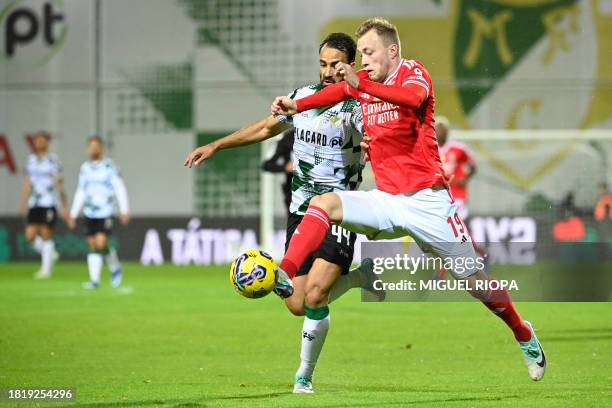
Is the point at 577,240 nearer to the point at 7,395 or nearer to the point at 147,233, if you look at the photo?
the point at 147,233

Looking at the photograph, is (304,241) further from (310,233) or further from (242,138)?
(242,138)

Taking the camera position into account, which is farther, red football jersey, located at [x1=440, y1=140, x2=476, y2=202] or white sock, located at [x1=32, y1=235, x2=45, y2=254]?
white sock, located at [x1=32, y1=235, x2=45, y2=254]

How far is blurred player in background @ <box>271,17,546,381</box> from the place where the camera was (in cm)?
771

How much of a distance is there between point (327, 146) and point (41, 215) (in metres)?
14.8

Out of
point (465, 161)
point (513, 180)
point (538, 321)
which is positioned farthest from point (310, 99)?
point (513, 180)

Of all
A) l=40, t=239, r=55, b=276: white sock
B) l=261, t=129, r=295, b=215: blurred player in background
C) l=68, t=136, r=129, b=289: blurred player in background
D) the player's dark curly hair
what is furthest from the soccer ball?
l=40, t=239, r=55, b=276: white sock

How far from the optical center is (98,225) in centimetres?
1917

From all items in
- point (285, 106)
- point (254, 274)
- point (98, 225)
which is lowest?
point (98, 225)

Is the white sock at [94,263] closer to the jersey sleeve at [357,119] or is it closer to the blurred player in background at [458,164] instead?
the blurred player in background at [458,164]

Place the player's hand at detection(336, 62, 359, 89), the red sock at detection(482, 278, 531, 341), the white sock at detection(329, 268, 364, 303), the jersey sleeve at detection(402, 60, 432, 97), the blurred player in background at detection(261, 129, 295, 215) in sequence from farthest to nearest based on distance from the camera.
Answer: the blurred player in background at detection(261, 129, 295, 215), the white sock at detection(329, 268, 364, 303), the red sock at detection(482, 278, 531, 341), the jersey sleeve at detection(402, 60, 432, 97), the player's hand at detection(336, 62, 359, 89)

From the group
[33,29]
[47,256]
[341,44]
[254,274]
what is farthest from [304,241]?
[33,29]

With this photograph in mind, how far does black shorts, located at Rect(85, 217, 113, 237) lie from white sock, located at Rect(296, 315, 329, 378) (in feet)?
35.5

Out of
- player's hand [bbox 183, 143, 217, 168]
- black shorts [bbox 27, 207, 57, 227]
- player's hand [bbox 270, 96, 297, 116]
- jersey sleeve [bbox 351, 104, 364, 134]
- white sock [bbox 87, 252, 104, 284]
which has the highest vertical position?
player's hand [bbox 270, 96, 297, 116]

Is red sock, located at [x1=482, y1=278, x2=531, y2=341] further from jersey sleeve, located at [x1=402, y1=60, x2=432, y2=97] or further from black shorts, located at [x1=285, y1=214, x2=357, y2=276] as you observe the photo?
jersey sleeve, located at [x1=402, y1=60, x2=432, y2=97]
